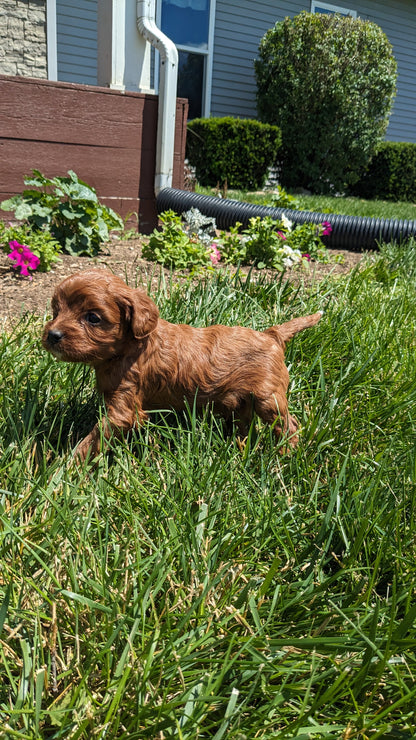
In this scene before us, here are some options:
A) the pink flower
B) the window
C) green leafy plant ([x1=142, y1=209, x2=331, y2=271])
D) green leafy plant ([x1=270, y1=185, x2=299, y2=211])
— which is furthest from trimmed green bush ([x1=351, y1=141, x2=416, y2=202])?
the pink flower

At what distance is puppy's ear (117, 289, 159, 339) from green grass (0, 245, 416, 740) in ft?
1.31

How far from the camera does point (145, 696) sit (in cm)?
134

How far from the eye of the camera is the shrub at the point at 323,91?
14.0 metres

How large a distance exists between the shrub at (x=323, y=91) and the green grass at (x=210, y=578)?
13663mm

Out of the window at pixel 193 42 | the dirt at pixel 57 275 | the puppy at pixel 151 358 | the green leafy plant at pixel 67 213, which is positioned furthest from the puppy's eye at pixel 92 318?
the window at pixel 193 42

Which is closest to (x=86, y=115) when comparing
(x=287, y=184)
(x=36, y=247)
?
(x=36, y=247)

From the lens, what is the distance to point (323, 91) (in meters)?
14.3

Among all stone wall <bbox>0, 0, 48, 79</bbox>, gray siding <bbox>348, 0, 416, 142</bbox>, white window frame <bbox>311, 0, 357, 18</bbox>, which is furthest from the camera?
gray siding <bbox>348, 0, 416, 142</bbox>

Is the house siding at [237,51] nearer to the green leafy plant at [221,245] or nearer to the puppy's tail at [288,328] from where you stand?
the green leafy plant at [221,245]

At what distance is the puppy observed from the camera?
1959 millimetres

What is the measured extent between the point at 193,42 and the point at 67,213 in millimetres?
11670

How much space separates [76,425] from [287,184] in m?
14.6

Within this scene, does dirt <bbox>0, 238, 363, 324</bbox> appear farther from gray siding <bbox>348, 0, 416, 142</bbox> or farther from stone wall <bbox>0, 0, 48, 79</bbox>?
gray siding <bbox>348, 0, 416, 142</bbox>

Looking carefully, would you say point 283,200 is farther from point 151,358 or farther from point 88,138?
point 151,358
